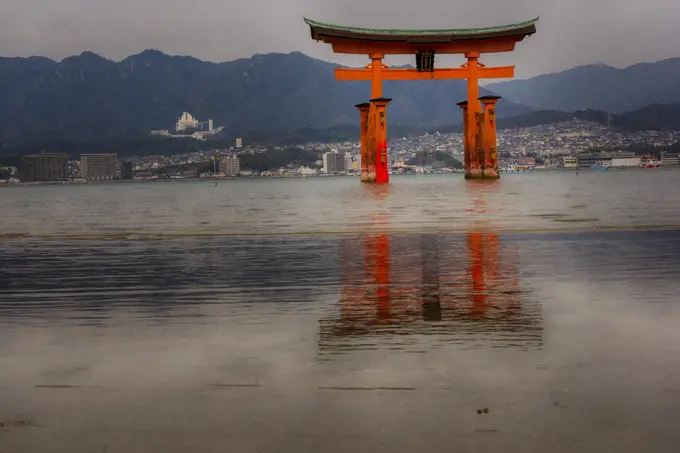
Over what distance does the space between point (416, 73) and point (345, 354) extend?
70654 millimetres

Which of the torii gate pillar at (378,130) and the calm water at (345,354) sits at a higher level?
the torii gate pillar at (378,130)

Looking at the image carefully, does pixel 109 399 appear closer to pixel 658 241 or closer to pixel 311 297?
pixel 311 297

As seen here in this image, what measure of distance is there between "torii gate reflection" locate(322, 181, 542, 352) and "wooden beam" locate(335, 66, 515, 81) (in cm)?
5775

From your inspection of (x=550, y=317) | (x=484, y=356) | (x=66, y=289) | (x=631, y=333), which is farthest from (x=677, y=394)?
(x=66, y=289)

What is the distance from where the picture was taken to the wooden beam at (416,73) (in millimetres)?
71044

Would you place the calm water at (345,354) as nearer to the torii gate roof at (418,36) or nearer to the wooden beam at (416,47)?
the torii gate roof at (418,36)

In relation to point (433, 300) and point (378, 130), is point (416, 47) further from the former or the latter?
point (433, 300)

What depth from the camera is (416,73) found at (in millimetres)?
74062

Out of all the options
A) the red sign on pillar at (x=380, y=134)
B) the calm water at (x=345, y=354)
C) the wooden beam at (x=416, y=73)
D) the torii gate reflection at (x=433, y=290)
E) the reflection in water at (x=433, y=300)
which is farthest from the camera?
the red sign on pillar at (x=380, y=134)

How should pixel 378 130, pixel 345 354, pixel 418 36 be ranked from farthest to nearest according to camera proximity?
pixel 378 130 → pixel 418 36 → pixel 345 354

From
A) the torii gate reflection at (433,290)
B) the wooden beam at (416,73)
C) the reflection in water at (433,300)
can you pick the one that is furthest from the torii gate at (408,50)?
the reflection in water at (433,300)

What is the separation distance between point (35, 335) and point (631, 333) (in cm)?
444

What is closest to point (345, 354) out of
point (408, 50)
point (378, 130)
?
point (408, 50)

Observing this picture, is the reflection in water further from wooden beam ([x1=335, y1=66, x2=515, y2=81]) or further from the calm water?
wooden beam ([x1=335, y1=66, x2=515, y2=81])
